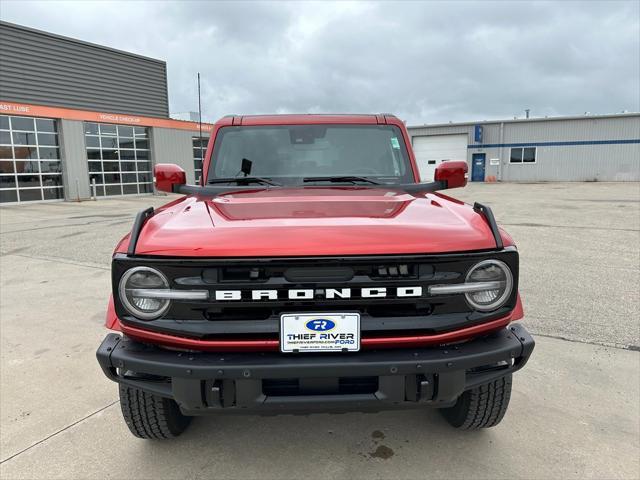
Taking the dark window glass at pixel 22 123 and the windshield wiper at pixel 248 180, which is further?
the dark window glass at pixel 22 123

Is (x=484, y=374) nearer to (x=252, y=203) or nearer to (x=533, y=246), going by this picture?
(x=252, y=203)

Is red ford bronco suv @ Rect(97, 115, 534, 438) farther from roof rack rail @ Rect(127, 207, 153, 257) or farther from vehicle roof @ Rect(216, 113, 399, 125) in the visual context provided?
vehicle roof @ Rect(216, 113, 399, 125)

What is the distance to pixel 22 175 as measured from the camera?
61.9ft

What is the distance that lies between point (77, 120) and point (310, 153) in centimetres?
2097

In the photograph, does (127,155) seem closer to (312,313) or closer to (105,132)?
(105,132)

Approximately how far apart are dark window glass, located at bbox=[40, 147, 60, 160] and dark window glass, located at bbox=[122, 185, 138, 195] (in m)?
3.62

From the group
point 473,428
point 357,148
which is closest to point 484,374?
point 473,428

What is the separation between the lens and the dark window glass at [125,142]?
2291 centimetres

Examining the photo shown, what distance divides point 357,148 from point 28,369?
2897mm

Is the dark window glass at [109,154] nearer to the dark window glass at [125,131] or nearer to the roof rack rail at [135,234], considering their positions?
the dark window glass at [125,131]

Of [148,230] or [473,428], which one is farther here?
[473,428]

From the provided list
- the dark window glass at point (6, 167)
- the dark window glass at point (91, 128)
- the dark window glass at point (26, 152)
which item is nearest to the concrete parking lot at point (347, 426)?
the dark window glass at point (6, 167)

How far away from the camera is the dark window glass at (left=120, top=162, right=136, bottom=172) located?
75.8 feet

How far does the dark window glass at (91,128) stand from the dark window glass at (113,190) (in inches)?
103
